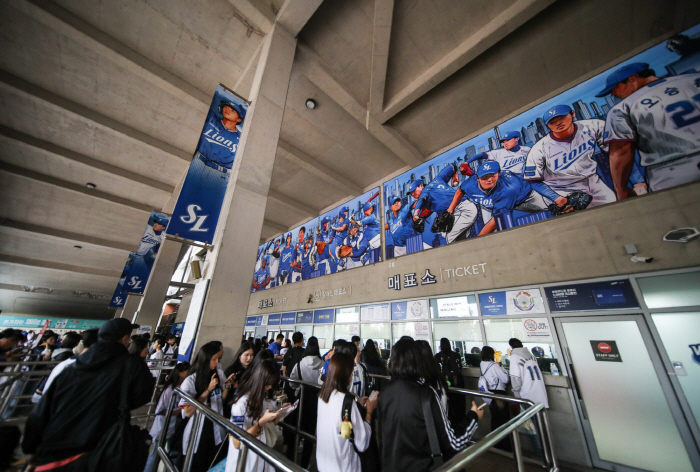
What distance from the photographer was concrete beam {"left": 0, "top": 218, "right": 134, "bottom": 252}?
13.0 meters

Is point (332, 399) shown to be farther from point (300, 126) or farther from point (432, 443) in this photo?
point (300, 126)

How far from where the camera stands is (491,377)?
432cm

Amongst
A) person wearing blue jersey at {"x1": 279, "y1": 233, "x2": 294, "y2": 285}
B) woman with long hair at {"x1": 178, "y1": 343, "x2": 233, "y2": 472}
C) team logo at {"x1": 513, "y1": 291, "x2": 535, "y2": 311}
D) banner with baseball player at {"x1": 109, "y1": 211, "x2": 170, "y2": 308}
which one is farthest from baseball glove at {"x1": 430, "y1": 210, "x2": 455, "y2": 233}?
banner with baseball player at {"x1": 109, "y1": 211, "x2": 170, "y2": 308}

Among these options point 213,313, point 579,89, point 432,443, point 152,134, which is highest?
point 152,134

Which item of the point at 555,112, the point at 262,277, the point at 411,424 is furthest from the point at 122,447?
the point at 262,277

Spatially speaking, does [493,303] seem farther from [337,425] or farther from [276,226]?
[276,226]

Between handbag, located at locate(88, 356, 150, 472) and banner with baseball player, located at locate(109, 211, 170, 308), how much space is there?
10782 mm

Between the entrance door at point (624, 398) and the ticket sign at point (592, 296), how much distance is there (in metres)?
0.20

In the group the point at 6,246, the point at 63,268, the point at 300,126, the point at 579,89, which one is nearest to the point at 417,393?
the point at 579,89

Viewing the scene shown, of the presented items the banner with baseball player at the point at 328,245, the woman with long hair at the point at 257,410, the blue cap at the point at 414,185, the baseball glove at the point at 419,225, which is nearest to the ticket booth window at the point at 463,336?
the baseball glove at the point at 419,225

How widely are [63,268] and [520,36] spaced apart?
2851cm

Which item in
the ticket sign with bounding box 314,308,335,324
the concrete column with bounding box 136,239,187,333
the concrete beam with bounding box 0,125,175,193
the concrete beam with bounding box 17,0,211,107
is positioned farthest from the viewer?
the concrete column with bounding box 136,239,187,333

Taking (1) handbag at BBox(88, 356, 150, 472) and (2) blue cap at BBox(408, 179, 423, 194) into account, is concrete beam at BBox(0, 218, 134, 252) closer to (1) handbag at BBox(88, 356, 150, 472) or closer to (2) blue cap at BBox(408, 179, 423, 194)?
(2) blue cap at BBox(408, 179, 423, 194)

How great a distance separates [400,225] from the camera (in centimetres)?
816
